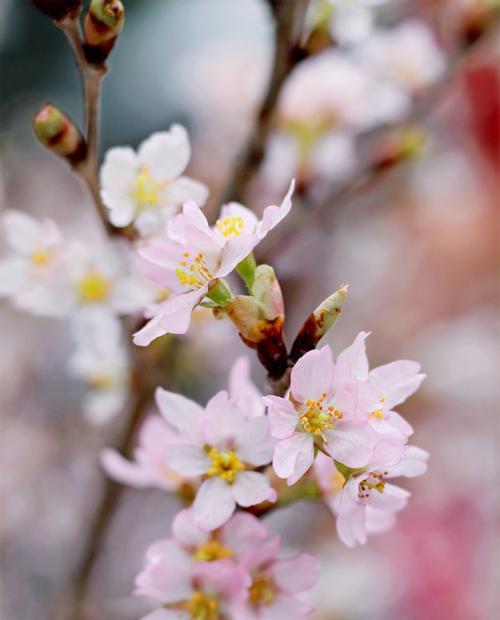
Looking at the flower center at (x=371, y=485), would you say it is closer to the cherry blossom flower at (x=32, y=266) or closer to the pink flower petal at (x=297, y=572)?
the pink flower petal at (x=297, y=572)

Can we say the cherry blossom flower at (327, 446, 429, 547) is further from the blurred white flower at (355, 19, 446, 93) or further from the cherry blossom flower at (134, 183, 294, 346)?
the blurred white flower at (355, 19, 446, 93)

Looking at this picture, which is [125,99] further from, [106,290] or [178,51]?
[106,290]

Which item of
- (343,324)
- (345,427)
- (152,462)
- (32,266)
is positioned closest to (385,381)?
(345,427)

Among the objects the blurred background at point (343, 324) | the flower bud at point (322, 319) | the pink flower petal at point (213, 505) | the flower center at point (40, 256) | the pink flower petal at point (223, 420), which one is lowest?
the blurred background at point (343, 324)

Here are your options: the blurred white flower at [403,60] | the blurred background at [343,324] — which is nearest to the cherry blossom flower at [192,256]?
the blurred background at [343,324]

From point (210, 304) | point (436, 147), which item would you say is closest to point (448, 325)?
point (436, 147)

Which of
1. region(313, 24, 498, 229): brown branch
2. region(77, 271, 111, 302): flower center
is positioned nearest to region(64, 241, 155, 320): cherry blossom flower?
region(77, 271, 111, 302): flower center

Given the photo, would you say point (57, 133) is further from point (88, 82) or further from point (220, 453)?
point (220, 453)

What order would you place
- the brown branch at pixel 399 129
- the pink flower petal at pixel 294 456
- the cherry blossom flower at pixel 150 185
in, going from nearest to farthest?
the pink flower petal at pixel 294 456, the cherry blossom flower at pixel 150 185, the brown branch at pixel 399 129
